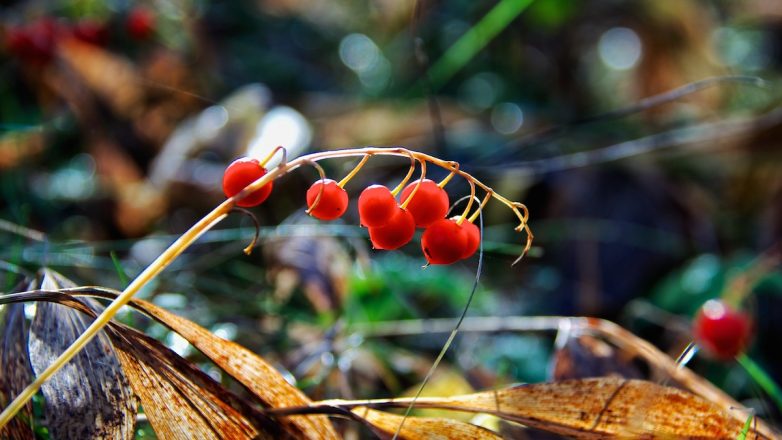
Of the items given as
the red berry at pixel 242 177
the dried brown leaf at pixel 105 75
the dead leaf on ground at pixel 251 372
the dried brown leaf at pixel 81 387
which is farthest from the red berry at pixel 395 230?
the dried brown leaf at pixel 105 75

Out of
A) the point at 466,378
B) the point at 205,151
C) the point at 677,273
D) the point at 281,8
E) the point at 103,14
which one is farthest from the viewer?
the point at 281,8

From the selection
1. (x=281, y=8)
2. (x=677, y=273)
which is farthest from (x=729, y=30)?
(x=281, y=8)

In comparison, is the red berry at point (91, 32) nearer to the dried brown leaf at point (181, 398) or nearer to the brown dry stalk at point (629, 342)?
the brown dry stalk at point (629, 342)

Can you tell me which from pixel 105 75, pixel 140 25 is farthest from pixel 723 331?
pixel 105 75

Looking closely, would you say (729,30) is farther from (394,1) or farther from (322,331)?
(322,331)

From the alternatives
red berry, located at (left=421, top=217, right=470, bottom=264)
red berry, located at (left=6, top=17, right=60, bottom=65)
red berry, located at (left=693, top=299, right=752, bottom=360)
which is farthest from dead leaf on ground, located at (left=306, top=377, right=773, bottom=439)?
red berry, located at (left=6, top=17, right=60, bottom=65)

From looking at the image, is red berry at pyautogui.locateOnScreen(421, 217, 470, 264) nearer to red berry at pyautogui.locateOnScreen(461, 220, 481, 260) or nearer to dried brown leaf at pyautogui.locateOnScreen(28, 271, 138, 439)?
red berry at pyautogui.locateOnScreen(461, 220, 481, 260)

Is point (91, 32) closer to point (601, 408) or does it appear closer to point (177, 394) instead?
point (177, 394)

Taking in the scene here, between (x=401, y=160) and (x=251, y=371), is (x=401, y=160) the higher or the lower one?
the higher one
